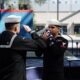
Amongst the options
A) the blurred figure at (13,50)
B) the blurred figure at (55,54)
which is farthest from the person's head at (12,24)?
the blurred figure at (55,54)

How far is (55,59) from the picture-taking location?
2.38 meters

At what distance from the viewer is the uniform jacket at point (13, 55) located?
1.98 meters

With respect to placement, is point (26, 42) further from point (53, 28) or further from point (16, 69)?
point (53, 28)

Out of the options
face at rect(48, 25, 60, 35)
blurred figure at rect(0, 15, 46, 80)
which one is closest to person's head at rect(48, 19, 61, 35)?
face at rect(48, 25, 60, 35)

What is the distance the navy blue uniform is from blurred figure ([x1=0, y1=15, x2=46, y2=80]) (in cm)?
35

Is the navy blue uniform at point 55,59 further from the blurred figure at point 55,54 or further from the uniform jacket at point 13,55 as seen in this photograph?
the uniform jacket at point 13,55

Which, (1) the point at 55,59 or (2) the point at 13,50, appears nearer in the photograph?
(2) the point at 13,50

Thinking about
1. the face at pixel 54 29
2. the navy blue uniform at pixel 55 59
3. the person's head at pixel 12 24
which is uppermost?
the person's head at pixel 12 24

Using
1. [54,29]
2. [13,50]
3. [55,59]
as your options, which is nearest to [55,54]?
[55,59]

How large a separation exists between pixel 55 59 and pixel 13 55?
1.64 ft

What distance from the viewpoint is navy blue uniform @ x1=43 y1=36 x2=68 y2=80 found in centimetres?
236

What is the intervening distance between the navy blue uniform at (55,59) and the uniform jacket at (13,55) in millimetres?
349

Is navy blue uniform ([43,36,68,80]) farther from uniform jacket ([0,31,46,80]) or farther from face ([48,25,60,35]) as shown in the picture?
uniform jacket ([0,31,46,80])

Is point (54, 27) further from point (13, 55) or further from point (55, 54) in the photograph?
point (13, 55)
